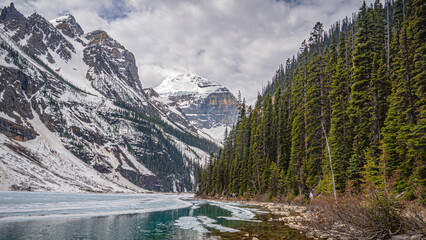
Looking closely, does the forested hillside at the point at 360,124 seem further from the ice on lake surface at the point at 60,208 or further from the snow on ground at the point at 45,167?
the snow on ground at the point at 45,167

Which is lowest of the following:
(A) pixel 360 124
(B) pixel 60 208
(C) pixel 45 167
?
(B) pixel 60 208

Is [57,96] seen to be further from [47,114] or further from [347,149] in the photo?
[347,149]

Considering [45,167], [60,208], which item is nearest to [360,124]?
[60,208]

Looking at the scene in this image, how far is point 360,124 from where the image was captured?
86.4ft

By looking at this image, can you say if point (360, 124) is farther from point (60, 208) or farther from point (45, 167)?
point (45, 167)

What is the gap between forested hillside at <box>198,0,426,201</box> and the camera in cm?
1917

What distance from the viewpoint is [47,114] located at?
158 m

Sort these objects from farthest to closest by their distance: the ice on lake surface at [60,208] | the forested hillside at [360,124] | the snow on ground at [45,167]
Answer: the snow on ground at [45,167]
the ice on lake surface at [60,208]
the forested hillside at [360,124]

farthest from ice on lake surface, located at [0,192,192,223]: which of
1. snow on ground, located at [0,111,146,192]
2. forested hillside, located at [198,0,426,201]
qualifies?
snow on ground, located at [0,111,146,192]

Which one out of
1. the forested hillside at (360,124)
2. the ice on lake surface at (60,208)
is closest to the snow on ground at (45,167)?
the ice on lake surface at (60,208)

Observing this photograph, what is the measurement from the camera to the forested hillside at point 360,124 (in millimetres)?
19172

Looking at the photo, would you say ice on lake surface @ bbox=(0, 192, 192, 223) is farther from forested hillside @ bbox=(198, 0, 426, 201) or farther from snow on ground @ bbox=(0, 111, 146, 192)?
snow on ground @ bbox=(0, 111, 146, 192)

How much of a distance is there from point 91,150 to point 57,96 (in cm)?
5232

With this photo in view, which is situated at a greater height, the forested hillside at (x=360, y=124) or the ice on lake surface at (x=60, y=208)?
the forested hillside at (x=360, y=124)
